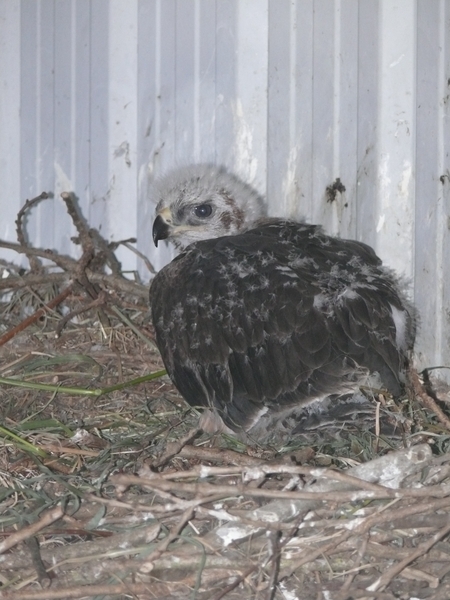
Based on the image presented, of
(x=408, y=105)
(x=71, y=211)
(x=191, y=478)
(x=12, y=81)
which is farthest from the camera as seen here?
(x=12, y=81)

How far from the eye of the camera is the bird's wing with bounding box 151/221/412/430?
11.1ft

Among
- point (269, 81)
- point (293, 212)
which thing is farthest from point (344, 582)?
point (269, 81)

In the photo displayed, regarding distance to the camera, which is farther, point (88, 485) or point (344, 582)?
point (88, 485)

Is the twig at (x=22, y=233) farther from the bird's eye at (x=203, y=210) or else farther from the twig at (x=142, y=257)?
the bird's eye at (x=203, y=210)

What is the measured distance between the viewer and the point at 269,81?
435 cm

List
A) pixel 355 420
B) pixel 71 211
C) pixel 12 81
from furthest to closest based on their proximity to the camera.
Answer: pixel 12 81 → pixel 71 211 → pixel 355 420

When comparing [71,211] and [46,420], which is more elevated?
[71,211]

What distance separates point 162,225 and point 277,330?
46.5 inches

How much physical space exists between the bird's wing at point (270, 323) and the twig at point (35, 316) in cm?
97

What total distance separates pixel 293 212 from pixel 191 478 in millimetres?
1856

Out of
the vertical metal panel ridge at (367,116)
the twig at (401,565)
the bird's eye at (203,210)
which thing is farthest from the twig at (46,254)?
the twig at (401,565)

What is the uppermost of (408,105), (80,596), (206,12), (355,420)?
(206,12)

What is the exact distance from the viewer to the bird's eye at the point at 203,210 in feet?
14.6

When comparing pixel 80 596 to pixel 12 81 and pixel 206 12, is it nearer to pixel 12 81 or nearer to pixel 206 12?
pixel 206 12
